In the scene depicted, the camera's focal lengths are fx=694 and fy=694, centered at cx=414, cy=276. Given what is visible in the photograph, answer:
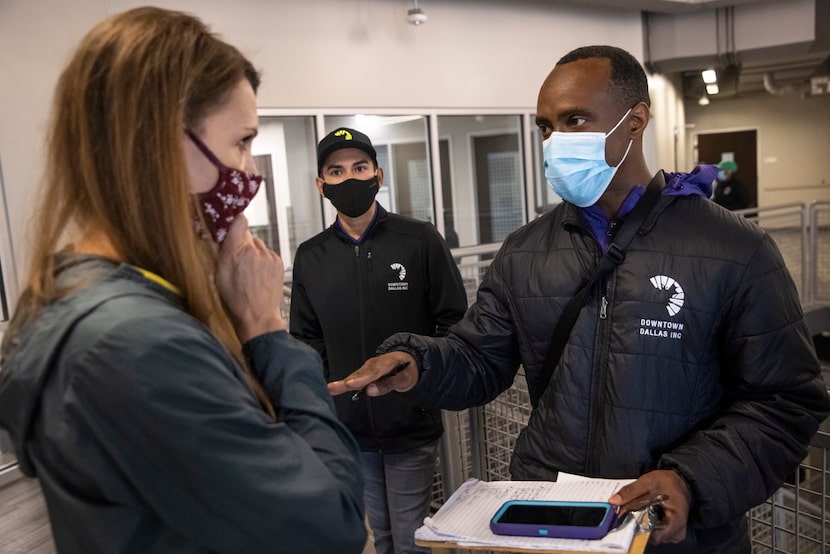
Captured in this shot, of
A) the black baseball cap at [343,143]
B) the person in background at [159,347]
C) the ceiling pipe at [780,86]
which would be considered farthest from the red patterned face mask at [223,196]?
the ceiling pipe at [780,86]

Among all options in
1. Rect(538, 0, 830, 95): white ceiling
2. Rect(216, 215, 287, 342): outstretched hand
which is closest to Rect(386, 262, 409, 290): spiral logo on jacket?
Rect(216, 215, 287, 342): outstretched hand

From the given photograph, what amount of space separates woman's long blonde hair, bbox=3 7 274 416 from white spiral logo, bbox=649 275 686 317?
98cm

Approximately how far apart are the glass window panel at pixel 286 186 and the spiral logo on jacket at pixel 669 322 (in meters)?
4.70

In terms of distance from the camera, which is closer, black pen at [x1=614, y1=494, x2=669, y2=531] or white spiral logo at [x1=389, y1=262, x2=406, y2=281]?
black pen at [x1=614, y1=494, x2=669, y2=531]

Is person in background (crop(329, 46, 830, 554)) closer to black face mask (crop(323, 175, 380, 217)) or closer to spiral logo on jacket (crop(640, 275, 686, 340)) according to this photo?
spiral logo on jacket (crop(640, 275, 686, 340))

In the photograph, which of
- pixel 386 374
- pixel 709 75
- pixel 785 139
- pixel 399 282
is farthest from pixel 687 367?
pixel 785 139

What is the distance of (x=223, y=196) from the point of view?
1.06 metres

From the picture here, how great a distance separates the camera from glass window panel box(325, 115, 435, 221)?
6.76 m

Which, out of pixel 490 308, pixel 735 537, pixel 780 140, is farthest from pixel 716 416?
pixel 780 140

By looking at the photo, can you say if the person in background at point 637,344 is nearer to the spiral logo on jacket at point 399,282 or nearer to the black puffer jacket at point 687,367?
the black puffer jacket at point 687,367

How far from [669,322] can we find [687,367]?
0.34 ft

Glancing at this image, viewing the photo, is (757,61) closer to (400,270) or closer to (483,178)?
(483,178)

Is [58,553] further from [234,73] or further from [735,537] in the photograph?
[735,537]

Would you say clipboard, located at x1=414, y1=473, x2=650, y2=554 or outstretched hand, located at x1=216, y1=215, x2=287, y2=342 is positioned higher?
outstretched hand, located at x1=216, y1=215, x2=287, y2=342
